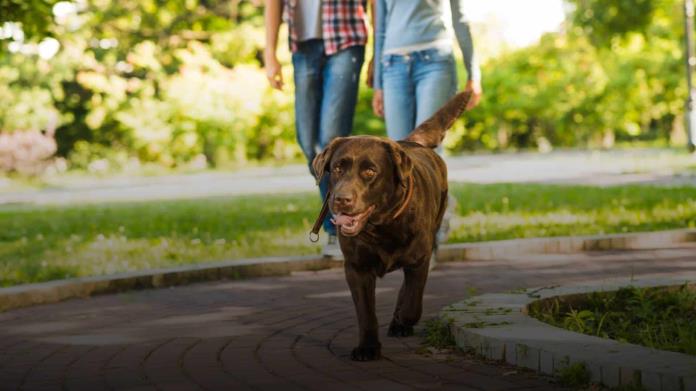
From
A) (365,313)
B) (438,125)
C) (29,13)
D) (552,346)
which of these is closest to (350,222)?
(365,313)

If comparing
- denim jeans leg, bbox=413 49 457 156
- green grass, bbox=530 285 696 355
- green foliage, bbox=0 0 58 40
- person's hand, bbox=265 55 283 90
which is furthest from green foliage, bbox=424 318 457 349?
green foliage, bbox=0 0 58 40

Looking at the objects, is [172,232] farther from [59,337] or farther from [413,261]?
[413,261]

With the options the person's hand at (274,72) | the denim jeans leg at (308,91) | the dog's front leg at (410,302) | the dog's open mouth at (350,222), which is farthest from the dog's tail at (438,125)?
the person's hand at (274,72)

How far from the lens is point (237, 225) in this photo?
12.7 meters

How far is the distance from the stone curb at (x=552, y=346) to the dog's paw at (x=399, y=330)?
0.62 ft

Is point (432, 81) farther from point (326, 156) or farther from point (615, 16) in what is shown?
point (615, 16)

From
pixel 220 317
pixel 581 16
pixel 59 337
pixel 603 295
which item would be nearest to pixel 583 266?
pixel 603 295

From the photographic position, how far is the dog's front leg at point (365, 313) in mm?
5191

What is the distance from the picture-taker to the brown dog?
502 centimetres

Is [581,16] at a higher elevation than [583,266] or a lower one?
higher

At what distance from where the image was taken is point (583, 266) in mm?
8594

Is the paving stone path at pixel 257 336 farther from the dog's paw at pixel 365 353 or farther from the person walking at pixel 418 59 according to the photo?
the person walking at pixel 418 59

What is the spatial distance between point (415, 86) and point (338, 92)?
2.29 ft

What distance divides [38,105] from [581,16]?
61.6ft
